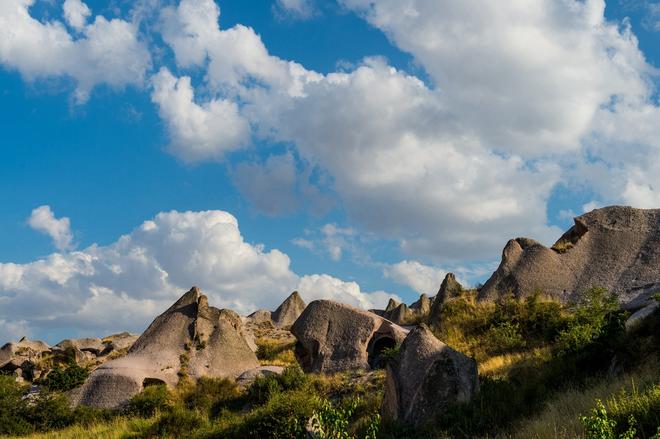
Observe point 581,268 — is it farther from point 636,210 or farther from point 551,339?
point 551,339

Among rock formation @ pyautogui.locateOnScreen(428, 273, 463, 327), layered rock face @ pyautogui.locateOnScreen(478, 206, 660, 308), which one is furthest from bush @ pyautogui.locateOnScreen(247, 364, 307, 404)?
layered rock face @ pyautogui.locateOnScreen(478, 206, 660, 308)

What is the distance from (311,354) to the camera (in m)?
26.7

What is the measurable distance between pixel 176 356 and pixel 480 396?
1480 cm

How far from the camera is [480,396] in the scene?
14398 millimetres

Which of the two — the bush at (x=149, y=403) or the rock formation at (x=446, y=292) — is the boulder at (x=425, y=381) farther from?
the rock formation at (x=446, y=292)

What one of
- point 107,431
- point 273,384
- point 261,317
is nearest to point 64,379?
point 107,431

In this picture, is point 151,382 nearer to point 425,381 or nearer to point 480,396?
point 425,381

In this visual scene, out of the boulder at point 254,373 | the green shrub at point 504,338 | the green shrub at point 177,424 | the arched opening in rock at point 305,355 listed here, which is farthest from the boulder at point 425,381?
the arched opening in rock at point 305,355

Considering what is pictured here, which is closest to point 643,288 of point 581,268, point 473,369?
point 581,268

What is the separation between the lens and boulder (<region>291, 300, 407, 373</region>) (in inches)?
996

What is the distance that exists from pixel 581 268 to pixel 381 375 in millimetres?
12057

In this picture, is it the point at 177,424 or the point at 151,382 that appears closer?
the point at 177,424

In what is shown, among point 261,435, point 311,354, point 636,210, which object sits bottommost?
point 261,435

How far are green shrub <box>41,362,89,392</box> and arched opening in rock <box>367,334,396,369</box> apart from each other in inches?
422
